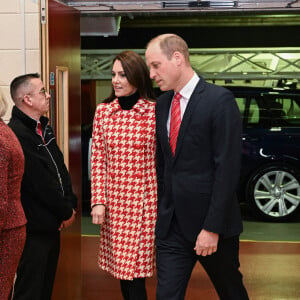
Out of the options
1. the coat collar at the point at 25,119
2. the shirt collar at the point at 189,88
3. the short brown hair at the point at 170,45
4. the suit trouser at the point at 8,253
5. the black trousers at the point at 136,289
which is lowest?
the black trousers at the point at 136,289

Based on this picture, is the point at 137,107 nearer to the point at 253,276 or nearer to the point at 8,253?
the point at 8,253

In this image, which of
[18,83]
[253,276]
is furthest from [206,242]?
[253,276]

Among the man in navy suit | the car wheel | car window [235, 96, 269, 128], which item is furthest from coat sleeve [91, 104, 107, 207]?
car window [235, 96, 269, 128]

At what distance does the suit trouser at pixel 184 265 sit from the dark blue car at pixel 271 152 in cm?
482

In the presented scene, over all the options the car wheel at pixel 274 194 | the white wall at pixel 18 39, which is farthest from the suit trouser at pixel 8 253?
the car wheel at pixel 274 194

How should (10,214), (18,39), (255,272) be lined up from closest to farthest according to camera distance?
(10,214), (18,39), (255,272)

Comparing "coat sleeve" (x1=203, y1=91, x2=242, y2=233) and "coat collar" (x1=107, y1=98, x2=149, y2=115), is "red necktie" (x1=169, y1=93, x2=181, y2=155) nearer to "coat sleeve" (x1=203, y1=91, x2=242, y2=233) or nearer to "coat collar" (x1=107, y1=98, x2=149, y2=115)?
"coat sleeve" (x1=203, y1=91, x2=242, y2=233)

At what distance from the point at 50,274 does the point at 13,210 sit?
910 mm

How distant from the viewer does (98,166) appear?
3559 mm

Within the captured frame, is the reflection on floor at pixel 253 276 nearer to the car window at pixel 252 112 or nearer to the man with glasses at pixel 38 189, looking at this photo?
the man with glasses at pixel 38 189

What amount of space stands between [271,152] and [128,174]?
4.63m

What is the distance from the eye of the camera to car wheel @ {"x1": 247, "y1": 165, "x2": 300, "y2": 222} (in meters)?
7.77

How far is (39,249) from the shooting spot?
11.1 ft

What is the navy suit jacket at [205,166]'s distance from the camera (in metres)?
2.79
